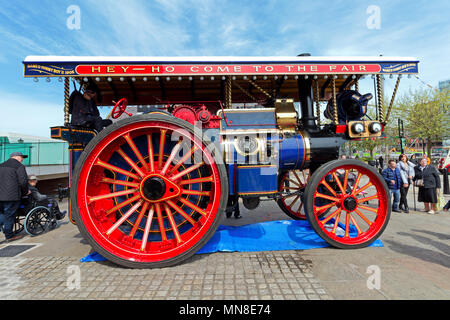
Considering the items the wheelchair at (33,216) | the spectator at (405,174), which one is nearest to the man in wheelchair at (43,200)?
the wheelchair at (33,216)

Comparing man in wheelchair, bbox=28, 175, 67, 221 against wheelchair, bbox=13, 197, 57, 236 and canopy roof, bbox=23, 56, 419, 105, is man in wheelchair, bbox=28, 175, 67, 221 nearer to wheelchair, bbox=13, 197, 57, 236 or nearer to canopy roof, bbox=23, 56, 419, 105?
wheelchair, bbox=13, 197, 57, 236

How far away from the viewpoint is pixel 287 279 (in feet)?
7.88

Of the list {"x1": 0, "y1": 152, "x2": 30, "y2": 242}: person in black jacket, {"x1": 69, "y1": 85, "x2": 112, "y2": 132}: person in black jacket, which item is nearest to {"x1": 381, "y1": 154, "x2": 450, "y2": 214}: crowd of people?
{"x1": 69, "y1": 85, "x2": 112, "y2": 132}: person in black jacket

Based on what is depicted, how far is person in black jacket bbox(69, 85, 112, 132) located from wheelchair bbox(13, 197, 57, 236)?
235 cm

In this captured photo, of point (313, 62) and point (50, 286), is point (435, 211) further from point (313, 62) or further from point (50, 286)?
point (50, 286)

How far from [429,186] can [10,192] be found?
894 cm

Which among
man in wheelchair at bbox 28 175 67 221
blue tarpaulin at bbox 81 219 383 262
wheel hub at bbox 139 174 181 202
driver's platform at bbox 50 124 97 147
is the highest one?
driver's platform at bbox 50 124 97 147

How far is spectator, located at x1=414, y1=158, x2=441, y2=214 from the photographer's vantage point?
5.48m

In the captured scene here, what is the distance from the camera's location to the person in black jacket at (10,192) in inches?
152

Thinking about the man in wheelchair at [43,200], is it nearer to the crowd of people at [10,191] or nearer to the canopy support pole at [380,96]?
the crowd of people at [10,191]

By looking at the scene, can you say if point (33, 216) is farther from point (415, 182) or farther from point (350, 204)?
point (415, 182)

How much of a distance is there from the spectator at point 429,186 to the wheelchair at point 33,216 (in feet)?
28.3

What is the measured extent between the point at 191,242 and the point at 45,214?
400cm

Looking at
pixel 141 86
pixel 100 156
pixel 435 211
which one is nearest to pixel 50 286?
pixel 100 156
